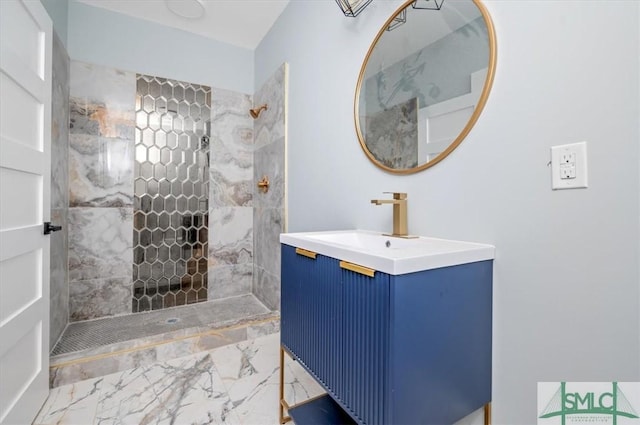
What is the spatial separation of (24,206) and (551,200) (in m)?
1.99

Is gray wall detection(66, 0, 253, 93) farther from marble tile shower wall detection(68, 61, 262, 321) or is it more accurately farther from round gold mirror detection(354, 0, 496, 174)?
round gold mirror detection(354, 0, 496, 174)

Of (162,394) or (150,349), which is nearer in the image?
(162,394)

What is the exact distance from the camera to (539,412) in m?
0.86

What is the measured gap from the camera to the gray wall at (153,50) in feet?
7.39

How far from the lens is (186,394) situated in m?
1.52

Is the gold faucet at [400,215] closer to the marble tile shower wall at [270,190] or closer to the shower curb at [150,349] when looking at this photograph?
the marble tile shower wall at [270,190]

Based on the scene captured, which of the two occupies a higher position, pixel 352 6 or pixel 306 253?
pixel 352 6

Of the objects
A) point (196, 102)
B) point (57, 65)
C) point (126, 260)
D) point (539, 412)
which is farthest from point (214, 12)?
point (539, 412)

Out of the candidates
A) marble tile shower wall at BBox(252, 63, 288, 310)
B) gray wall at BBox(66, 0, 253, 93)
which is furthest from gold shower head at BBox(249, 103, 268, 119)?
gray wall at BBox(66, 0, 253, 93)

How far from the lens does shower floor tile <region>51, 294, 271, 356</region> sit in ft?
6.27

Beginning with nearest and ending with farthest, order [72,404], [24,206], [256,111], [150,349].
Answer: [24,206], [72,404], [150,349], [256,111]

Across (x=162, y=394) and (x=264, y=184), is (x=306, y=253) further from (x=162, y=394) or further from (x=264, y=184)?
(x=264, y=184)

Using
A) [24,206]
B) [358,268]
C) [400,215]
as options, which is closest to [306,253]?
[358,268]

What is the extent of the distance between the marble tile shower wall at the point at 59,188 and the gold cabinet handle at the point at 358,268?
1917mm
